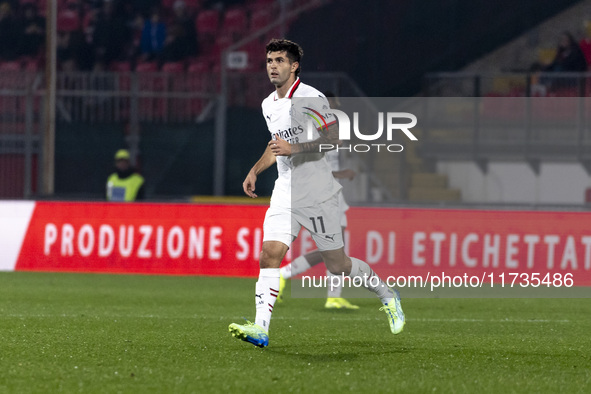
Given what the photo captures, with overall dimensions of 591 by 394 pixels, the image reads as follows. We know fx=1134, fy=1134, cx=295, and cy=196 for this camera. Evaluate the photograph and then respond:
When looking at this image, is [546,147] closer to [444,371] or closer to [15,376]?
[444,371]

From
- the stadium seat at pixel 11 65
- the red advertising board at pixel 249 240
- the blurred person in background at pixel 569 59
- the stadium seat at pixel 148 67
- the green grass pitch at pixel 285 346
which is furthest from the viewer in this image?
the stadium seat at pixel 11 65

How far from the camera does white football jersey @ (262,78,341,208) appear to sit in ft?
25.5

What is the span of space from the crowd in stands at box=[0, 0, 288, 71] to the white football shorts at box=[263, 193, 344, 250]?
48.3 ft

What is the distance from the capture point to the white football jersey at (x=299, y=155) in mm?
7785

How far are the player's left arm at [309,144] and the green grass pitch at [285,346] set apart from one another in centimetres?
137

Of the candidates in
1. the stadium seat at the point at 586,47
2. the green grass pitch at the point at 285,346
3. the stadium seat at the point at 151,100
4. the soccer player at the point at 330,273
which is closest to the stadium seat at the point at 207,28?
the stadium seat at the point at 151,100

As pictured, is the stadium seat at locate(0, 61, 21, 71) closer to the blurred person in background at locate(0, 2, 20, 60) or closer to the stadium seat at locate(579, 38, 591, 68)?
the blurred person in background at locate(0, 2, 20, 60)

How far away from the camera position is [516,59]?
69.7 ft

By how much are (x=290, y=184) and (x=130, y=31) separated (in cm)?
1644

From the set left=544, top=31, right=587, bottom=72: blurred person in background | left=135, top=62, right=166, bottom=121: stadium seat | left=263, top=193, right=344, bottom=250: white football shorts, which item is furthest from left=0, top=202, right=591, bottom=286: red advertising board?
left=263, top=193, right=344, bottom=250: white football shorts

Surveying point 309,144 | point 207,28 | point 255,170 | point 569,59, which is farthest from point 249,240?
point 207,28

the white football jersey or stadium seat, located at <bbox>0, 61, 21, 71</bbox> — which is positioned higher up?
stadium seat, located at <bbox>0, 61, 21, 71</bbox>

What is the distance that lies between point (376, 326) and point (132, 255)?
638 cm

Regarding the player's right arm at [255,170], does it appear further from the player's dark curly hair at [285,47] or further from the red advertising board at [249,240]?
the red advertising board at [249,240]
